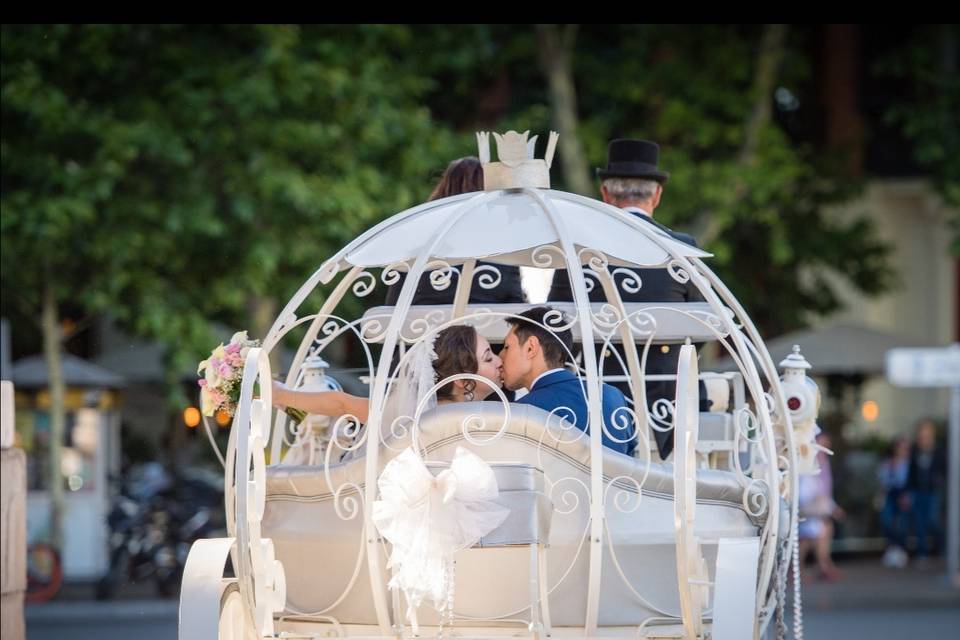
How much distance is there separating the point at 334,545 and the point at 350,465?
0.96 ft

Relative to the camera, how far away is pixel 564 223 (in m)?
5.09

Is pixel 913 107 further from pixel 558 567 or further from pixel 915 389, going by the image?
pixel 558 567

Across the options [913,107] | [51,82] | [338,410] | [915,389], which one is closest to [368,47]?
[51,82]

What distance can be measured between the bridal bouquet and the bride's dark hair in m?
0.61

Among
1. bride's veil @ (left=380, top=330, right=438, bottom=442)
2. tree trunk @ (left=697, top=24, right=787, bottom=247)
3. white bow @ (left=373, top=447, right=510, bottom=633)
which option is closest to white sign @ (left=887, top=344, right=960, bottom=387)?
tree trunk @ (left=697, top=24, right=787, bottom=247)

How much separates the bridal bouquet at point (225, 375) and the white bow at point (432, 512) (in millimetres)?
991

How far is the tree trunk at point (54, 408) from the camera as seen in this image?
1501cm

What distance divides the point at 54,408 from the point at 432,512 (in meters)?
11.4

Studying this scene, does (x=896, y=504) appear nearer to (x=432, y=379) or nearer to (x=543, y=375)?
(x=543, y=375)

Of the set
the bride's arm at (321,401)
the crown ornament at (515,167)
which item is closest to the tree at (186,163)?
the bride's arm at (321,401)

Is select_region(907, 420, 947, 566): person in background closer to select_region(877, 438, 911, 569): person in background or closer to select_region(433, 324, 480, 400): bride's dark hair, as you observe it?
select_region(877, 438, 911, 569): person in background

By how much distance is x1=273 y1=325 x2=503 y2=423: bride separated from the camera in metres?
5.17

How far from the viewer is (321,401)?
5.46m

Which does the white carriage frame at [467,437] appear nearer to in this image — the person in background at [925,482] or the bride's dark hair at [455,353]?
the bride's dark hair at [455,353]
